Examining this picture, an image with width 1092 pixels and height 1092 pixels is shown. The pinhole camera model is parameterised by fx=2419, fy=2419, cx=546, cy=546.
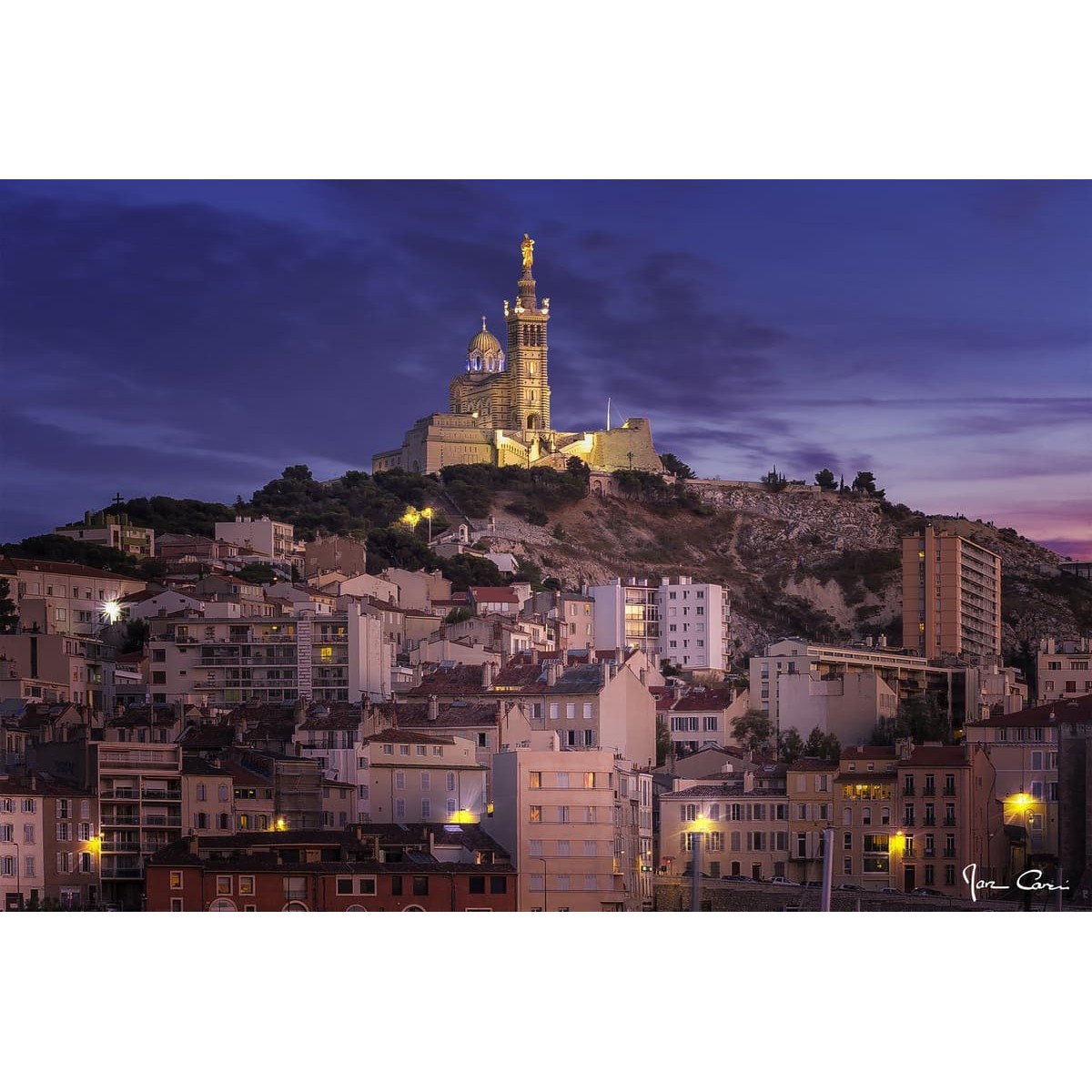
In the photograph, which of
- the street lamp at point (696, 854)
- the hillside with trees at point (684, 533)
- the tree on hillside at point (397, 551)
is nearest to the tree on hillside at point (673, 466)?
the hillside with trees at point (684, 533)

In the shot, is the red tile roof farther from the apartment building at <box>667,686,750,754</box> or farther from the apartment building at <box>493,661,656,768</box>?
the apartment building at <box>667,686,750,754</box>

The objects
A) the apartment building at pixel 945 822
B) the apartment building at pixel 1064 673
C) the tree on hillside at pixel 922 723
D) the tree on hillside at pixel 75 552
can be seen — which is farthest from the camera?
the tree on hillside at pixel 75 552

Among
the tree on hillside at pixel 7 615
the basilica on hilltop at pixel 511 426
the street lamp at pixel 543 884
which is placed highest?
the basilica on hilltop at pixel 511 426

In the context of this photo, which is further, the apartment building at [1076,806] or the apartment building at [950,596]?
the apartment building at [950,596]

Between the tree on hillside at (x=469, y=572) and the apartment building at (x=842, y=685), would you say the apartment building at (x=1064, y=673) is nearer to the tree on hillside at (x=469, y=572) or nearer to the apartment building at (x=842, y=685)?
the apartment building at (x=842, y=685)

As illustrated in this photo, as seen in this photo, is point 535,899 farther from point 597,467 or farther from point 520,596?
point 597,467

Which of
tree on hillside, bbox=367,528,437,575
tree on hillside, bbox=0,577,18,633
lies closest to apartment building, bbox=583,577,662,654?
tree on hillside, bbox=367,528,437,575
